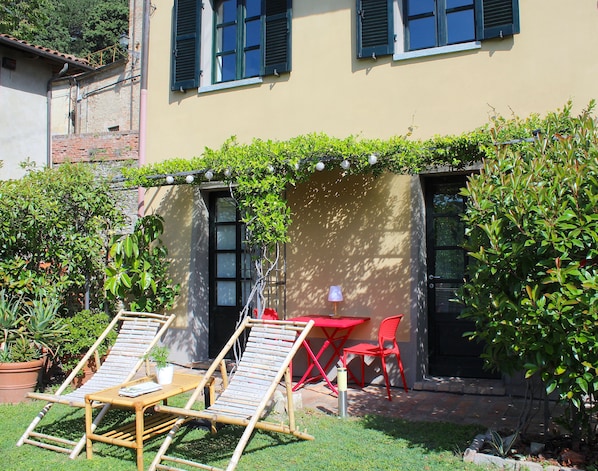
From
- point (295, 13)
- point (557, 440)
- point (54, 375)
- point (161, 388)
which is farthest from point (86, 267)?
point (557, 440)

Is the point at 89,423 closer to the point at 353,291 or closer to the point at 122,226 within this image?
the point at 353,291

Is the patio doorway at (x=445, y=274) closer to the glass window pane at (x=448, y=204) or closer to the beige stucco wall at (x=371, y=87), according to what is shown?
the glass window pane at (x=448, y=204)

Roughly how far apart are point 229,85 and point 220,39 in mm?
976

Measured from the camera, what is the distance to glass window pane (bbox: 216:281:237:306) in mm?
8414

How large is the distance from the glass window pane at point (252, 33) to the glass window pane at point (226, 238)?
2741 millimetres

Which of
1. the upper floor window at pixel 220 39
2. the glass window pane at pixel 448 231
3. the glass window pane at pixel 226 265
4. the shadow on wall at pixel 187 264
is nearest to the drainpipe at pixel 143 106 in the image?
the shadow on wall at pixel 187 264

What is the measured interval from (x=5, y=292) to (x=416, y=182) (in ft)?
18.3

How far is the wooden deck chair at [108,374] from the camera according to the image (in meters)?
4.70

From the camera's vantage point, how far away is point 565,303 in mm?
3562

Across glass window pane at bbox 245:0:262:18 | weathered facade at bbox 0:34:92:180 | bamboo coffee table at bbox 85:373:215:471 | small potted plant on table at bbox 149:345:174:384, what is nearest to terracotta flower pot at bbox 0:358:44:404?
bamboo coffee table at bbox 85:373:215:471

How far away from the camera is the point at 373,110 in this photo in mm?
7164

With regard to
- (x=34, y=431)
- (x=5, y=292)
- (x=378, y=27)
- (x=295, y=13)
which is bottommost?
(x=34, y=431)

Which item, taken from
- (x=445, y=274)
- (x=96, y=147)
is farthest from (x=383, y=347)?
(x=96, y=147)

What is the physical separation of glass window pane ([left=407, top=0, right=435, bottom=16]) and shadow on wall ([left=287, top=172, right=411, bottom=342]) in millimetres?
2150
